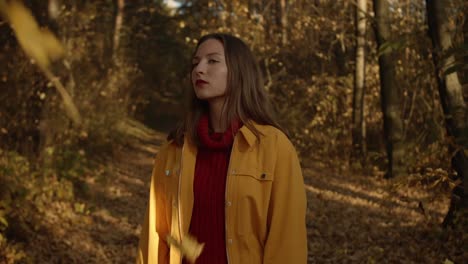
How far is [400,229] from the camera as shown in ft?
22.9

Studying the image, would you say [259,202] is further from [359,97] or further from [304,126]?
[304,126]

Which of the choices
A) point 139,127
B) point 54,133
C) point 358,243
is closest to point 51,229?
point 54,133

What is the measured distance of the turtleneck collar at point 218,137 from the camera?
7.52 ft

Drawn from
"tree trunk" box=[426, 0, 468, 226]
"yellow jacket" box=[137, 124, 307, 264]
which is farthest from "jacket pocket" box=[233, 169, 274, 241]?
"tree trunk" box=[426, 0, 468, 226]

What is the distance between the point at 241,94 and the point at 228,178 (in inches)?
15.3

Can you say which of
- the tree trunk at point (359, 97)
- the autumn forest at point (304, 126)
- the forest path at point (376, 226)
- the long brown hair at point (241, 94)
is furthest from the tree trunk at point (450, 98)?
the tree trunk at point (359, 97)

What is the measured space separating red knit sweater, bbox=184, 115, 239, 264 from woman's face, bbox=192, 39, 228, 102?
6.4 inches

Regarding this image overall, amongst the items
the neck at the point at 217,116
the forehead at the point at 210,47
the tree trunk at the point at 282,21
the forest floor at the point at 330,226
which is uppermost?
the tree trunk at the point at 282,21

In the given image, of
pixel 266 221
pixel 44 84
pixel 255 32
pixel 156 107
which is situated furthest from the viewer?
pixel 156 107

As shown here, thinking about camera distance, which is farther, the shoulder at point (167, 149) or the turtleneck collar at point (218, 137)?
the shoulder at point (167, 149)

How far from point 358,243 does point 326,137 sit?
6.95m

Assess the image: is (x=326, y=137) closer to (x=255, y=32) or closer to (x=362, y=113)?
(x=362, y=113)

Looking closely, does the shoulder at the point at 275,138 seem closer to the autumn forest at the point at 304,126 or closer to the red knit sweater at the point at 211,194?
the red knit sweater at the point at 211,194

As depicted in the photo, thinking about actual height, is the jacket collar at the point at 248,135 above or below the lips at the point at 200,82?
below
